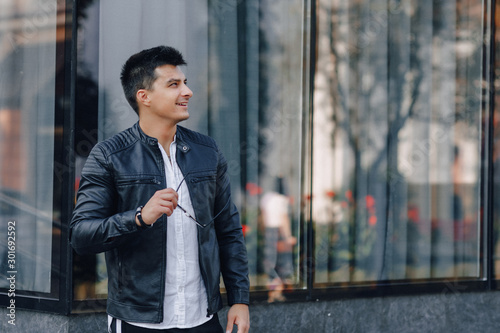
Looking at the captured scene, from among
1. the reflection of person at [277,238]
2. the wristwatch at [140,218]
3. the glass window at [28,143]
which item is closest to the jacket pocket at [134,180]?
the wristwatch at [140,218]

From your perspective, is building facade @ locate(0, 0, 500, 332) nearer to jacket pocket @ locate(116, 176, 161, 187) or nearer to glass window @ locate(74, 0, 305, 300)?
glass window @ locate(74, 0, 305, 300)

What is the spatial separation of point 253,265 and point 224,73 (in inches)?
64.4

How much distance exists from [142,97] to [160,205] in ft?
2.42

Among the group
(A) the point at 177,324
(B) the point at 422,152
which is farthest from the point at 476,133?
(A) the point at 177,324

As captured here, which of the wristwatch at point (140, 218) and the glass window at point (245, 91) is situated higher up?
the glass window at point (245, 91)

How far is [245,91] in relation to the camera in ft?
17.5

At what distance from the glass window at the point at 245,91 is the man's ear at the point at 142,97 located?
1910 mm

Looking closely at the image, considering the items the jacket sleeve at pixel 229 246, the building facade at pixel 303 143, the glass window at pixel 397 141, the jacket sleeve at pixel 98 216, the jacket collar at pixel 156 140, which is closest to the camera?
the jacket sleeve at pixel 98 216

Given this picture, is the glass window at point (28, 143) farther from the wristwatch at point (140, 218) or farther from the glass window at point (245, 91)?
the wristwatch at point (140, 218)


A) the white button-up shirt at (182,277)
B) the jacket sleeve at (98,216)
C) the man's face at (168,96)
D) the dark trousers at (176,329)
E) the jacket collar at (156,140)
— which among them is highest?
the man's face at (168,96)

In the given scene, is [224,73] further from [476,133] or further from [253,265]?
[476,133]

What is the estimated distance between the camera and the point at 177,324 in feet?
9.43

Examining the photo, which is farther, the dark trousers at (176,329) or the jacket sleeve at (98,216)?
the dark trousers at (176,329)

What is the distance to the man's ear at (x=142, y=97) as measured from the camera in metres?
3.06
